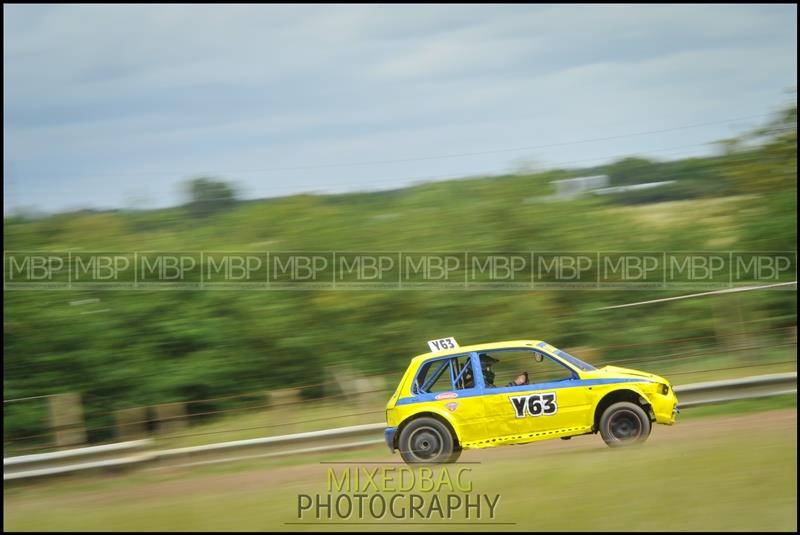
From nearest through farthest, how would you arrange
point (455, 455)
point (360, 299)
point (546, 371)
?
point (455, 455), point (546, 371), point (360, 299)

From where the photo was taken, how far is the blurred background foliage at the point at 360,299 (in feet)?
49.4

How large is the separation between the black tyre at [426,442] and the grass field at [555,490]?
16.2 inches

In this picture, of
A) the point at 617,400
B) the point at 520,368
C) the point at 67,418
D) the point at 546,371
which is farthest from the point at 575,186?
the point at 67,418

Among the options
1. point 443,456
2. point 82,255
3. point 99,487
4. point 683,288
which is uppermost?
point 82,255

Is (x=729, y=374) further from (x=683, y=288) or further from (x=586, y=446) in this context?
(x=586, y=446)

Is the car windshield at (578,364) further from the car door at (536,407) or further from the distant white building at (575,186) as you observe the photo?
the distant white building at (575,186)

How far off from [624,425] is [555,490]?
152 cm

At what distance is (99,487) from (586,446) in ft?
21.6

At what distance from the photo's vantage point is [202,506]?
8375 millimetres

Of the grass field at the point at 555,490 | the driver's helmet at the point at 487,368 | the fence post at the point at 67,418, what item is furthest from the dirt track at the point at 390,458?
the fence post at the point at 67,418

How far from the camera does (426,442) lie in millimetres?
8719

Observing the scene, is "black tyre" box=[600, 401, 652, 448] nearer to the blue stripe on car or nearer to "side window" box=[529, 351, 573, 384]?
the blue stripe on car

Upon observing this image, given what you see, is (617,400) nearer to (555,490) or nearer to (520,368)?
(555,490)

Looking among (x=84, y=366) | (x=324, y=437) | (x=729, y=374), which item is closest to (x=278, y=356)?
(x=84, y=366)
